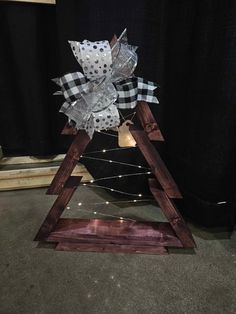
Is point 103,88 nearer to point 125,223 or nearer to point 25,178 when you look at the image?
point 125,223

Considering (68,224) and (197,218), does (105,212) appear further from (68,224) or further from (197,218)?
(197,218)

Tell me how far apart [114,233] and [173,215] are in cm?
22

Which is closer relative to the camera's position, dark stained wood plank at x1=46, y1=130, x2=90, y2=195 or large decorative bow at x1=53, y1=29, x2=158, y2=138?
large decorative bow at x1=53, y1=29, x2=158, y2=138

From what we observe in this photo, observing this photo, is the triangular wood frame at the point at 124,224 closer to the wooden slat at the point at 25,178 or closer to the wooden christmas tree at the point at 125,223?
the wooden christmas tree at the point at 125,223

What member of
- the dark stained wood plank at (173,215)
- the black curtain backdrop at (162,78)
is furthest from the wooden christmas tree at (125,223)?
the black curtain backdrop at (162,78)

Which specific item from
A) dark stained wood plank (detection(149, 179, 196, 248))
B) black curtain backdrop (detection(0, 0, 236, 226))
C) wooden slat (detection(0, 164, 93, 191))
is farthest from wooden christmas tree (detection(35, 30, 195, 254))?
wooden slat (detection(0, 164, 93, 191))

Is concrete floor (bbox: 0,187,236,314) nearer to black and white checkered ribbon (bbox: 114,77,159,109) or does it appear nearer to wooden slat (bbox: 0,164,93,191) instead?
wooden slat (bbox: 0,164,93,191)

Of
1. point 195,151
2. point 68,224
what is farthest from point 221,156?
point 68,224

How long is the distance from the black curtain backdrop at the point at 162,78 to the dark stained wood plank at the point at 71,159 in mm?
336

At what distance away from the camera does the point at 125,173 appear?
1.17 m

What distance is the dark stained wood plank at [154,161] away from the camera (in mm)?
807

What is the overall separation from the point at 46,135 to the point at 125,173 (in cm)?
42

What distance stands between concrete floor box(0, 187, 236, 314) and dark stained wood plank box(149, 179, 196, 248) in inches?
1.9

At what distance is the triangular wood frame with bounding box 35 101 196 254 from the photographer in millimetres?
823
